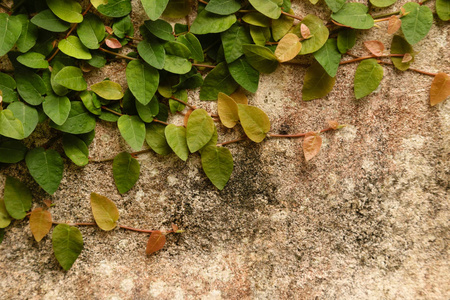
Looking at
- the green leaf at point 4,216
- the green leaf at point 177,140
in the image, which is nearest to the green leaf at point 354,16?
the green leaf at point 177,140

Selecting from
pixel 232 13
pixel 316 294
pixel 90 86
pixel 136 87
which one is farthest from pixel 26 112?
pixel 316 294

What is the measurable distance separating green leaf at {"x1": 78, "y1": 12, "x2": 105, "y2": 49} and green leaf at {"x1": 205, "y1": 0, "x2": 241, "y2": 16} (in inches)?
14.3

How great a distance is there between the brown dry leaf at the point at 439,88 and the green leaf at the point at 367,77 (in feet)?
0.60

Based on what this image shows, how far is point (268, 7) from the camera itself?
3.24 feet

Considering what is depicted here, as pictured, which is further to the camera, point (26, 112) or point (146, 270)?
point (146, 270)

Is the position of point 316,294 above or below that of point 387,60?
below

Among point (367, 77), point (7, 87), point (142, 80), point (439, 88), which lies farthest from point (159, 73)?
point (439, 88)

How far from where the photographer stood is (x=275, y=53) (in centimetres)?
102

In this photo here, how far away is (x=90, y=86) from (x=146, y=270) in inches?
27.0

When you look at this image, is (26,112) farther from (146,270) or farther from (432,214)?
(432,214)

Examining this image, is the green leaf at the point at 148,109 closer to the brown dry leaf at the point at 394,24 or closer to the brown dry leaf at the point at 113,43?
the brown dry leaf at the point at 113,43

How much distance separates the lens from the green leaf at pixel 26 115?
969 millimetres

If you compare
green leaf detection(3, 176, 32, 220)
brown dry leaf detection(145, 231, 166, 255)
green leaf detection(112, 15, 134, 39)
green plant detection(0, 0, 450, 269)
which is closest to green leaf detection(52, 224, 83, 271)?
green plant detection(0, 0, 450, 269)

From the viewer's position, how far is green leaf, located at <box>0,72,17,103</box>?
0.98 metres
